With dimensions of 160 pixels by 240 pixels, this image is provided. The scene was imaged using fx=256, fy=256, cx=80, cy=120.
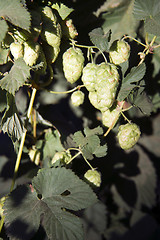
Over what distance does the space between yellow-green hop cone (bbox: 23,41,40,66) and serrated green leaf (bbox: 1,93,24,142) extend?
0.53 feet

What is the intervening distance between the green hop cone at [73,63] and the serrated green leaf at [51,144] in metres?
0.35

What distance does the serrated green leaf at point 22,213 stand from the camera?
2.60 feet

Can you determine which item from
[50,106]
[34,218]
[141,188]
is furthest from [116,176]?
[34,218]

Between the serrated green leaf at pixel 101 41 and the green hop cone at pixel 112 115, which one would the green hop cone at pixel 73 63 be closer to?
the serrated green leaf at pixel 101 41

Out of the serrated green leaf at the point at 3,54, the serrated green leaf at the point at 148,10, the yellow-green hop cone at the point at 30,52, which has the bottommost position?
the serrated green leaf at the point at 148,10

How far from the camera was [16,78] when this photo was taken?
0.77 metres

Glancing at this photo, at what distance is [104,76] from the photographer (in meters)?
0.77

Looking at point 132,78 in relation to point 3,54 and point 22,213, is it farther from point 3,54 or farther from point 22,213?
point 22,213

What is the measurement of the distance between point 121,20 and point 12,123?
71 centimetres

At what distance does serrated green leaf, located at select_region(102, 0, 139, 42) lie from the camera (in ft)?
3.74

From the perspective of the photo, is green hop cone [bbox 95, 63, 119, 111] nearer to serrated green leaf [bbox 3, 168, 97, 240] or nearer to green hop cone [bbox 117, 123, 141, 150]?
green hop cone [bbox 117, 123, 141, 150]

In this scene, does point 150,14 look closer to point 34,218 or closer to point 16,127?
point 16,127

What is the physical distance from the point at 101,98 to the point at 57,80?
1.65 ft

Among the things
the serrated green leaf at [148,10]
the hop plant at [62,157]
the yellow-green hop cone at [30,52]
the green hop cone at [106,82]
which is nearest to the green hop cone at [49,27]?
the yellow-green hop cone at [30,52]
